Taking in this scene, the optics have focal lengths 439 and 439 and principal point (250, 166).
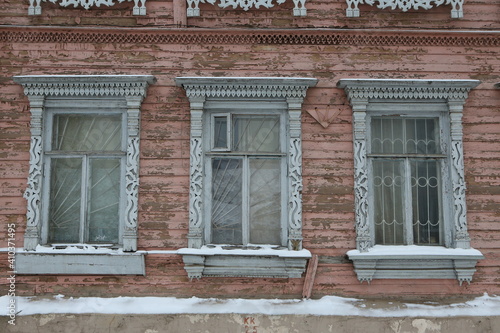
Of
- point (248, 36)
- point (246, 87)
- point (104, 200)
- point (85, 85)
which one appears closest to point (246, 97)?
point (246, 87)

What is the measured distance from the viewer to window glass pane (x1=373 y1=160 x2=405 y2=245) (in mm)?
5051

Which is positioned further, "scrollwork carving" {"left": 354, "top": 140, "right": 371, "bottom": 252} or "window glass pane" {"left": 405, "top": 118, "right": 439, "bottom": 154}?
"window glass pane" {"left": 405, "top": 118, "right": 439, "bottom": 154}

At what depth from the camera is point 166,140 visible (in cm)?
503

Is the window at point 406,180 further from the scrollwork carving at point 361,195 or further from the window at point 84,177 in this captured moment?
the window at point 84,177

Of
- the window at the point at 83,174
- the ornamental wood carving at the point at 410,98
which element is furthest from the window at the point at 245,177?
the window at the point at 83,174

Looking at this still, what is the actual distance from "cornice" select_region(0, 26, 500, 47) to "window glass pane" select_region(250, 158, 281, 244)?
1.47 m

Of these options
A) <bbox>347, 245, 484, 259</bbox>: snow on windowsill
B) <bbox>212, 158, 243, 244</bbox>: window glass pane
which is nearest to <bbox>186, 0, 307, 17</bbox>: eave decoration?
<bbox>212, 158, 243, 244</bbox>: window glass pane

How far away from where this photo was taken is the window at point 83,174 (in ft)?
15.9

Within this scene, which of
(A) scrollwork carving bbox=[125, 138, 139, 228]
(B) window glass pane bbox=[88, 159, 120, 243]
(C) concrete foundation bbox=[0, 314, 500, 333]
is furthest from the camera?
(B) window glass pane bbox=[88, 159, 120, 243]

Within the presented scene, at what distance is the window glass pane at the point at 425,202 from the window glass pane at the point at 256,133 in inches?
64.6

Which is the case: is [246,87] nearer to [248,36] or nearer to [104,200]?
[248,36]

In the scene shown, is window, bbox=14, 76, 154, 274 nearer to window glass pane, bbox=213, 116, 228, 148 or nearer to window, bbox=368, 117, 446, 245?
window glass pane, bbox=213, 116, 228, 148

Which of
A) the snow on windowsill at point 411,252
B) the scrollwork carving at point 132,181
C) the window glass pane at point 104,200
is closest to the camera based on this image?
the snow on windowsill at point 411,252

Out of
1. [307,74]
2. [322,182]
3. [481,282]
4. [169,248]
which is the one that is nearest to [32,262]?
[169,248]
